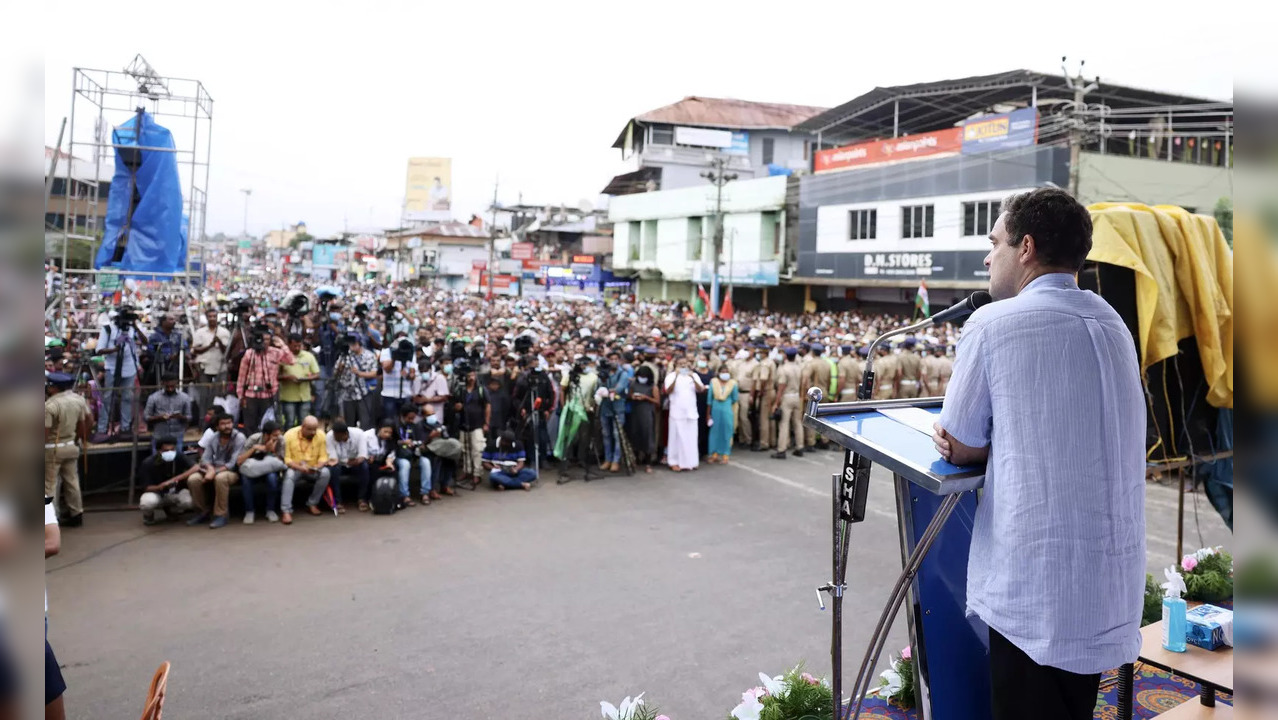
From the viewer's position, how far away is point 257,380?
9078 millimetres

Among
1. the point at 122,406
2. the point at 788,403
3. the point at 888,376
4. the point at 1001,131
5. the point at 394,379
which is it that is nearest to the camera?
the point at 122,406

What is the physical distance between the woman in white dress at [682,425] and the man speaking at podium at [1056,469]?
8.78 metres

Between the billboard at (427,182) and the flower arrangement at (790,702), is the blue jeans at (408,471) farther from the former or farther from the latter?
the billboard at (427,182)

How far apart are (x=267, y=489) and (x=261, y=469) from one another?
251 mm

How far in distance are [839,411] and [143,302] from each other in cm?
2508

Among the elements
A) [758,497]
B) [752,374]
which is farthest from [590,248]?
[758,497]

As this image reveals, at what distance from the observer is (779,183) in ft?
106

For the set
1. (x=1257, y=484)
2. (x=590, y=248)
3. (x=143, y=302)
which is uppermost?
(x=590, y=248)

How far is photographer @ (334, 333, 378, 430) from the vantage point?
9.88 meters

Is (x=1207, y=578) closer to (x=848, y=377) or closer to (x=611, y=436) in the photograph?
(x=611, y=436)

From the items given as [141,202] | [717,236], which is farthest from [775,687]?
[717,236]

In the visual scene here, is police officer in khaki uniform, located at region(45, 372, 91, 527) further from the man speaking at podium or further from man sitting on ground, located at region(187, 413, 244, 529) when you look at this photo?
the man speaking at podium

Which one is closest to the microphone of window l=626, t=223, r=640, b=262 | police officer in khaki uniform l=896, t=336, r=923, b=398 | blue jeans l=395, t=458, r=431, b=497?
blue jeans l=395, t=458, r=431, b=497

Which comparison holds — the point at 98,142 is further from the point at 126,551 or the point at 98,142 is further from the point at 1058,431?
the point at 1058,431
